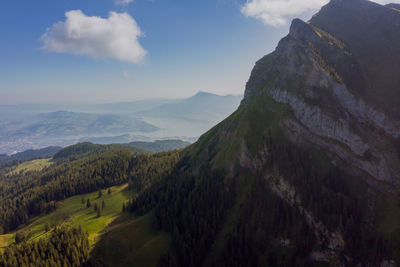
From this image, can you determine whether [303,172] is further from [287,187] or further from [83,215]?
[83,215]

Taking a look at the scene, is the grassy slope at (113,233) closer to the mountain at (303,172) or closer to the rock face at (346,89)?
the mountain at (303,172)

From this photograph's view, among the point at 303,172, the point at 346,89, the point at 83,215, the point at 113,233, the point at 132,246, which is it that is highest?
the point at 346,89

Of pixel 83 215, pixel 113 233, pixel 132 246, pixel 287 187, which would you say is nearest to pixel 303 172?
pixel 287 187

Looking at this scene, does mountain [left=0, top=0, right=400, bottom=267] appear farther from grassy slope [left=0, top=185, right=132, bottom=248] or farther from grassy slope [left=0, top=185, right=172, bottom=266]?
grassy slope [left=0, top=185, right=132, bottom=248]

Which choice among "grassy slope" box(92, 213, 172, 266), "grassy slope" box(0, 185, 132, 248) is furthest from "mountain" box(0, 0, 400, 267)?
"grassy slope" box(0, 185, 132, 248)

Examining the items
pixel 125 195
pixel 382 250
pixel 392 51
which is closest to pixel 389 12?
pixel 392 51

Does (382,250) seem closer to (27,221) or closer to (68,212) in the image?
(68,212)
